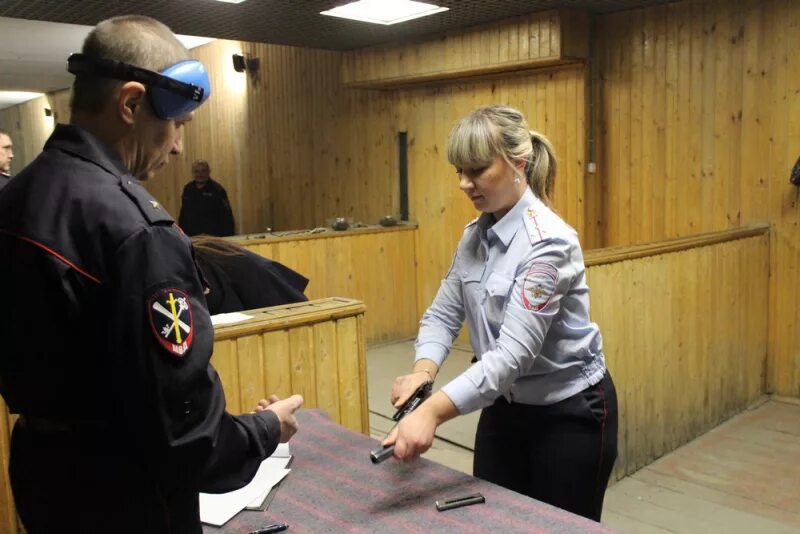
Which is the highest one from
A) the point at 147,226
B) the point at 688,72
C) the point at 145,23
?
the point at 688,72

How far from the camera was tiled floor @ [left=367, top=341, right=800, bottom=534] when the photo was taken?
3.06m

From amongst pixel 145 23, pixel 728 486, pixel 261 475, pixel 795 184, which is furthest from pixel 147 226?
pixel 795 184

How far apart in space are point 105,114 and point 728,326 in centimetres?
408

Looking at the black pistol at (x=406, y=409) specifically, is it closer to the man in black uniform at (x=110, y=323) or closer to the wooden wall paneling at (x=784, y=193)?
the man in black uniform at (x=110, y=323)

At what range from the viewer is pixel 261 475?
60.7 inches

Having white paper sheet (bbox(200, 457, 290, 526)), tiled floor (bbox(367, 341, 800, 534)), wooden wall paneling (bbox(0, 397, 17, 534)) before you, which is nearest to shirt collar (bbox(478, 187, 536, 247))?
white paper sheet (bbox(200, 457, 290, 526))

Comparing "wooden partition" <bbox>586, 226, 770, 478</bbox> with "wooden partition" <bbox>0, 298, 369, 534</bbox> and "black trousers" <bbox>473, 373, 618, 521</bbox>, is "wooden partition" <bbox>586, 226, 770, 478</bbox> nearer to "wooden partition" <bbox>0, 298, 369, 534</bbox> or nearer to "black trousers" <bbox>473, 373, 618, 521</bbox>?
"wooden partition" <bbox>0, 298, 369, 534</bbox>

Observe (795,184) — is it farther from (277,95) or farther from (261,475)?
(277,95)

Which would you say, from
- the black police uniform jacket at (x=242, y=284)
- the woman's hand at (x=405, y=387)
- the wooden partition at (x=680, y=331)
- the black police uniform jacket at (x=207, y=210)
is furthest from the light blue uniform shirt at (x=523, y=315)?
the black police uniform jacket at (x=207, y=210)

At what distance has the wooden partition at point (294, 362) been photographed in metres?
2.18

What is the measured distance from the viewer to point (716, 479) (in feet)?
11.3

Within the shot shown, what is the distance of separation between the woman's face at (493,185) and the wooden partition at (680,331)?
1.69 meters

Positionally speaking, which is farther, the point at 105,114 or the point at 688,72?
the point at 688,72

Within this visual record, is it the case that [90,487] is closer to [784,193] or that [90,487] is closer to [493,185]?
[493,185]
